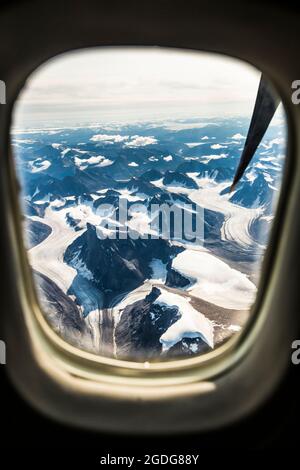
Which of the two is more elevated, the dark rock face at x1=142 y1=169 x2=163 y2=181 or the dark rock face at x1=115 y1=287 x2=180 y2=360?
the dark rock face at x1=142 y1=169 x2=163 y2=181

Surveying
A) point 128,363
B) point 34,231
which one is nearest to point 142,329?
point 128,363

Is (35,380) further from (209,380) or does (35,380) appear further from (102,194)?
(102,194)

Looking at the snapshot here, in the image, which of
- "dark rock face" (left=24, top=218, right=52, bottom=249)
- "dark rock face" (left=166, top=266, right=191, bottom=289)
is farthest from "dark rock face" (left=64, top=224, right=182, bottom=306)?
"dark rock face" (left=24, top=218, right=52, bottom=249)

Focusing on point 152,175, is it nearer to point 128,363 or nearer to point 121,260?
point 121,260

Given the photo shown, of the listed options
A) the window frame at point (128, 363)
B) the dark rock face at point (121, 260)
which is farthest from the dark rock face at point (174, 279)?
the window frame at point (128, 363)

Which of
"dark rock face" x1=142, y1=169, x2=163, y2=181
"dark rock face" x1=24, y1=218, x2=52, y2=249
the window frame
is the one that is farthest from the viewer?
"dark rock face" x1=142, y1=169, x2=163, y2=181

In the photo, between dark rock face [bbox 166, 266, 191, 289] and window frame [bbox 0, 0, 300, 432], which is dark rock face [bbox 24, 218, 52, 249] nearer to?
window frame [bbox 0, 0, 300, 432]
